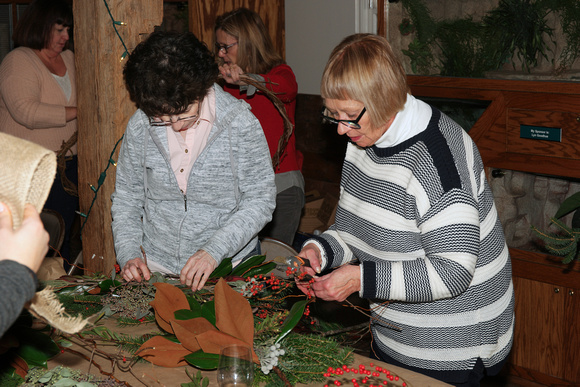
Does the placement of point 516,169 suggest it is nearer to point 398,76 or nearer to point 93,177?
point 398,76

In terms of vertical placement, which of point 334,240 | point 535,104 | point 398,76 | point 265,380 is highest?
point 398,76

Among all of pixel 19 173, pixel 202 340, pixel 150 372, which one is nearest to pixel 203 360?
pixel 202 340

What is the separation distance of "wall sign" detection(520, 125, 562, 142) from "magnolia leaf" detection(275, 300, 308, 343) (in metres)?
1.96

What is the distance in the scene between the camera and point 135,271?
6.85 ft

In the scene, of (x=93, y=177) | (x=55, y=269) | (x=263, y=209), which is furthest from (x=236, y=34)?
(x=55, y=269)

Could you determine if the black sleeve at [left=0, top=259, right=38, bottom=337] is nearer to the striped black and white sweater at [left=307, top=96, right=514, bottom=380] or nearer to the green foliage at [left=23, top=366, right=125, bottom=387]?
the green foliage at [left=23, top=366, right=125, bottom=387]

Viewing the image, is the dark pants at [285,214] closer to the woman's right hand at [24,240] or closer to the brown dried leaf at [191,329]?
the brown dried leaf at [191,329]

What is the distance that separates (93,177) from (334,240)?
125cm

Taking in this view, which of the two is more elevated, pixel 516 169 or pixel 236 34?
pixel 236 34

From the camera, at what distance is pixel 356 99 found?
175 cm

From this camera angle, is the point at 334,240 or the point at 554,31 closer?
the point at 334,240

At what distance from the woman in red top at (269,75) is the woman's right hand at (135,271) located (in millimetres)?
1202

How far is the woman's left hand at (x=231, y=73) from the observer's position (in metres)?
3.00

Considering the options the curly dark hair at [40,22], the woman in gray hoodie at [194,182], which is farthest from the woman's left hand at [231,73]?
the curly dark hair at [40,22]
